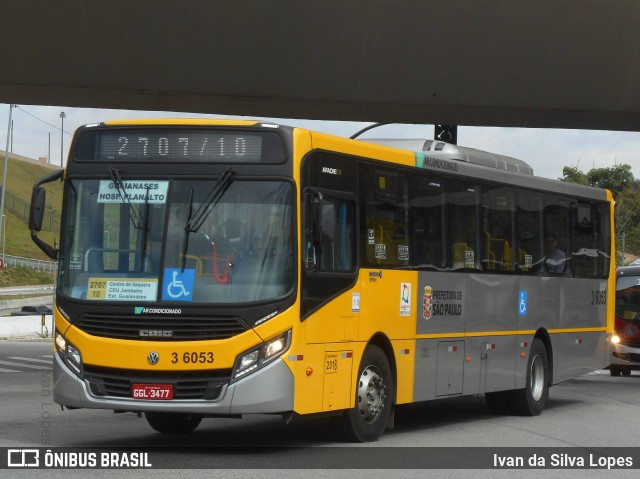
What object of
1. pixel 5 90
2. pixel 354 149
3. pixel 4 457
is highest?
pixel 5 90

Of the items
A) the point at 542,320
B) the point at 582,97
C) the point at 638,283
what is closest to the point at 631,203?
the point at 638,283

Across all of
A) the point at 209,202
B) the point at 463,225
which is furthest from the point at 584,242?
the point at 209,202

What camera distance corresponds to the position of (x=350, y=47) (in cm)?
2161

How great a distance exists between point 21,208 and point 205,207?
444 feet

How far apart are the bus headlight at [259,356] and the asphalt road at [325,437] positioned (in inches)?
30.7

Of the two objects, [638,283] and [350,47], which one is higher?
[350,47]

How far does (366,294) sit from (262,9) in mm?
9013

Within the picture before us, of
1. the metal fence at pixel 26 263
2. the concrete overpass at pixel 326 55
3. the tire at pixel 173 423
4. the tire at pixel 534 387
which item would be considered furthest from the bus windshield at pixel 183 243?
the metal fence at pixel 26 263

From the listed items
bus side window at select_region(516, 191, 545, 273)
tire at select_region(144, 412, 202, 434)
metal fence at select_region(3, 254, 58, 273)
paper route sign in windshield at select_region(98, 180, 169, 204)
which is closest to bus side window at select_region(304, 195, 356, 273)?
paper route sign in windshield at select_region(98, 180, 169, 204)

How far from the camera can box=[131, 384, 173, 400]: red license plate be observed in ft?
36.9

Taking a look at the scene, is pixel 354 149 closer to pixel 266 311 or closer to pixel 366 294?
pixel 366 294

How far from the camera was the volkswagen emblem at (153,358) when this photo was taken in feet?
37.0

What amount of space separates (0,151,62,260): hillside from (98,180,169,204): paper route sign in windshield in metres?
96.9

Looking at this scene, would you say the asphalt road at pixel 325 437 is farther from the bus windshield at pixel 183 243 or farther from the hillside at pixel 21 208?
the hillside at pixel 21 208
